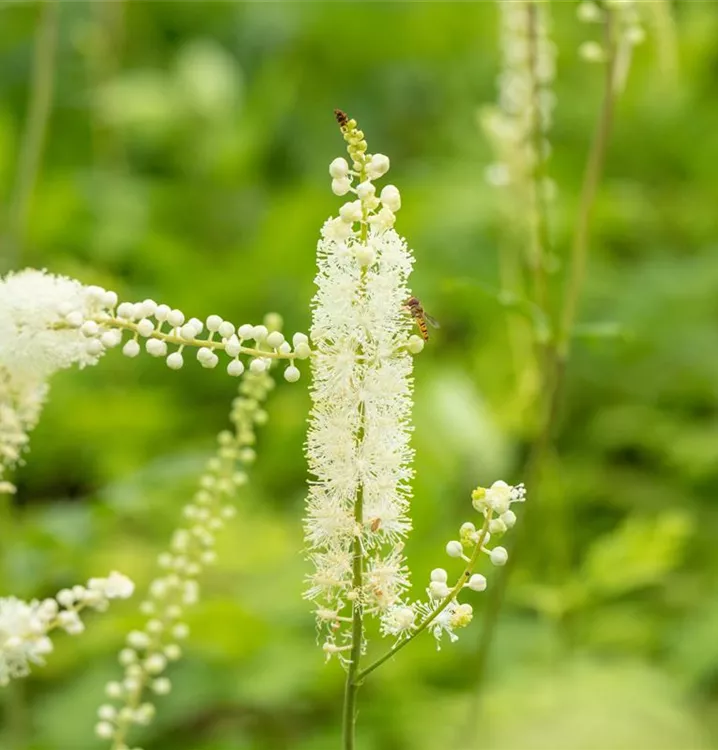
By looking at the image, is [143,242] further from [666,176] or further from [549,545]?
[666,176]

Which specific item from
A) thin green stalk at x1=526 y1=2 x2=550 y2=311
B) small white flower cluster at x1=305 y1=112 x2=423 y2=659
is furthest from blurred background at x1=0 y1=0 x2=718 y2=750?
small white flower cluster at x1=305 y1=112 x2=423 y2=659

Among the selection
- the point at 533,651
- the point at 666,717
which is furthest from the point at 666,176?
the point at 666,717

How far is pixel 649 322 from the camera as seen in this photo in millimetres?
3719

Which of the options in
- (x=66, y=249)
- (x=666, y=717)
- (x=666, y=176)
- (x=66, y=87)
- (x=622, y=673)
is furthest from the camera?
(x=66, y=87)

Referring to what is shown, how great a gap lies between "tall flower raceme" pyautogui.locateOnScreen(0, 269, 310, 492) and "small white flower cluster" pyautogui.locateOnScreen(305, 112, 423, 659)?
46 mm

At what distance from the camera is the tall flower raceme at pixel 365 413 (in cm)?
117

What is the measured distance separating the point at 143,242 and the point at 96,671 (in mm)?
1820

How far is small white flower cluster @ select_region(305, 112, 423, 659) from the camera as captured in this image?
45.9 inches

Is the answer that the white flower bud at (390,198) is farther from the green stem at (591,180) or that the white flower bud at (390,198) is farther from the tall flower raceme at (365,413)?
the green stem at (591,180)

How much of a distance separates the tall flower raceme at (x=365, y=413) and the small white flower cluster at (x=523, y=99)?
1.20 metres

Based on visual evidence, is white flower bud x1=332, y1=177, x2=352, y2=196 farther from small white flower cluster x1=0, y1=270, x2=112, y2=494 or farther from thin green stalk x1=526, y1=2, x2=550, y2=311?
thin green stalk x1=526, y1=2, x2=550, y2=311

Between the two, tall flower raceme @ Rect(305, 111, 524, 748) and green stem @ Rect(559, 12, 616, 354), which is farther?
green stem @ Rect(559, 12, 616, 354)

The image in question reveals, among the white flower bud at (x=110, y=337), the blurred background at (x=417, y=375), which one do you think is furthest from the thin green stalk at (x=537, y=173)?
the white flower bud at (x=110, y=337)

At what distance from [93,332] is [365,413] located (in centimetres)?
30
